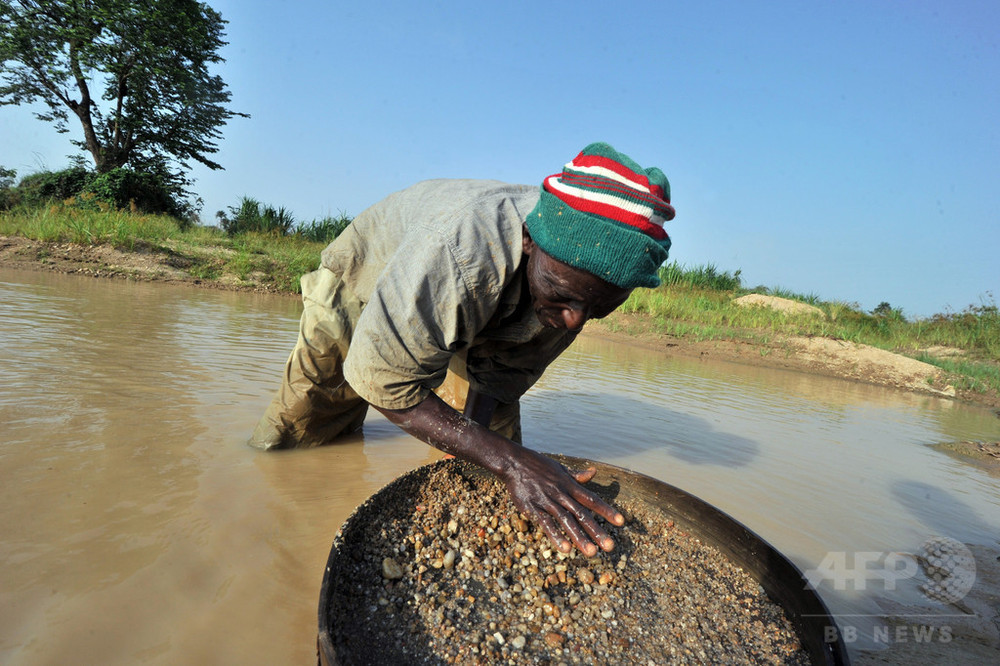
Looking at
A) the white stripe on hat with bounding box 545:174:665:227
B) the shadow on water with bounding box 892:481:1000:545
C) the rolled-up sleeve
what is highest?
the white stripe on hat with bounding box 545:174:665:227

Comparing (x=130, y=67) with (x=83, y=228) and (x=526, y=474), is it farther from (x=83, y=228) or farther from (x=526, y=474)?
(x=526, y=474)

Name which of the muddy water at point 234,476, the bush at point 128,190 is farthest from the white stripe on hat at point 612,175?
the bush at point 128,190

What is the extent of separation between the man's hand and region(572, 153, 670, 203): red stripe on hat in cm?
66

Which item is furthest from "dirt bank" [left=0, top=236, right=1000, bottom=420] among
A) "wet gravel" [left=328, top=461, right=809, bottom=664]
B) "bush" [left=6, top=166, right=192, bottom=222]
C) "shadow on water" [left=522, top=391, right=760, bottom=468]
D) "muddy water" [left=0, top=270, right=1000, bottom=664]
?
"wet gravel" [left=328, top=461, right=809, bottom=664]

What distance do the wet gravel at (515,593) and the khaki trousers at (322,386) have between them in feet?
2.15

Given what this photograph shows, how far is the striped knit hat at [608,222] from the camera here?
118 cm

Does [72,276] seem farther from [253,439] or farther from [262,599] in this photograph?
[262,599]

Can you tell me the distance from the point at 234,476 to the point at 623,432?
2.03m

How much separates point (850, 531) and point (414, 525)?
1.71 metres

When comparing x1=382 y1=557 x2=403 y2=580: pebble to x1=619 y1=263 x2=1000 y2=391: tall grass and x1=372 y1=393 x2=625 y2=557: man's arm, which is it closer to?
x1=372 y1=393 x2=625 y2=557: man's arm

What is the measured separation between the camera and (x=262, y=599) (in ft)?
4.34

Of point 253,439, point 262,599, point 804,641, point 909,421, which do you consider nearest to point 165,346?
point 253,439

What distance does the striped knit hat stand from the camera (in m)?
1.18

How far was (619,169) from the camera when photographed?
1229mm
